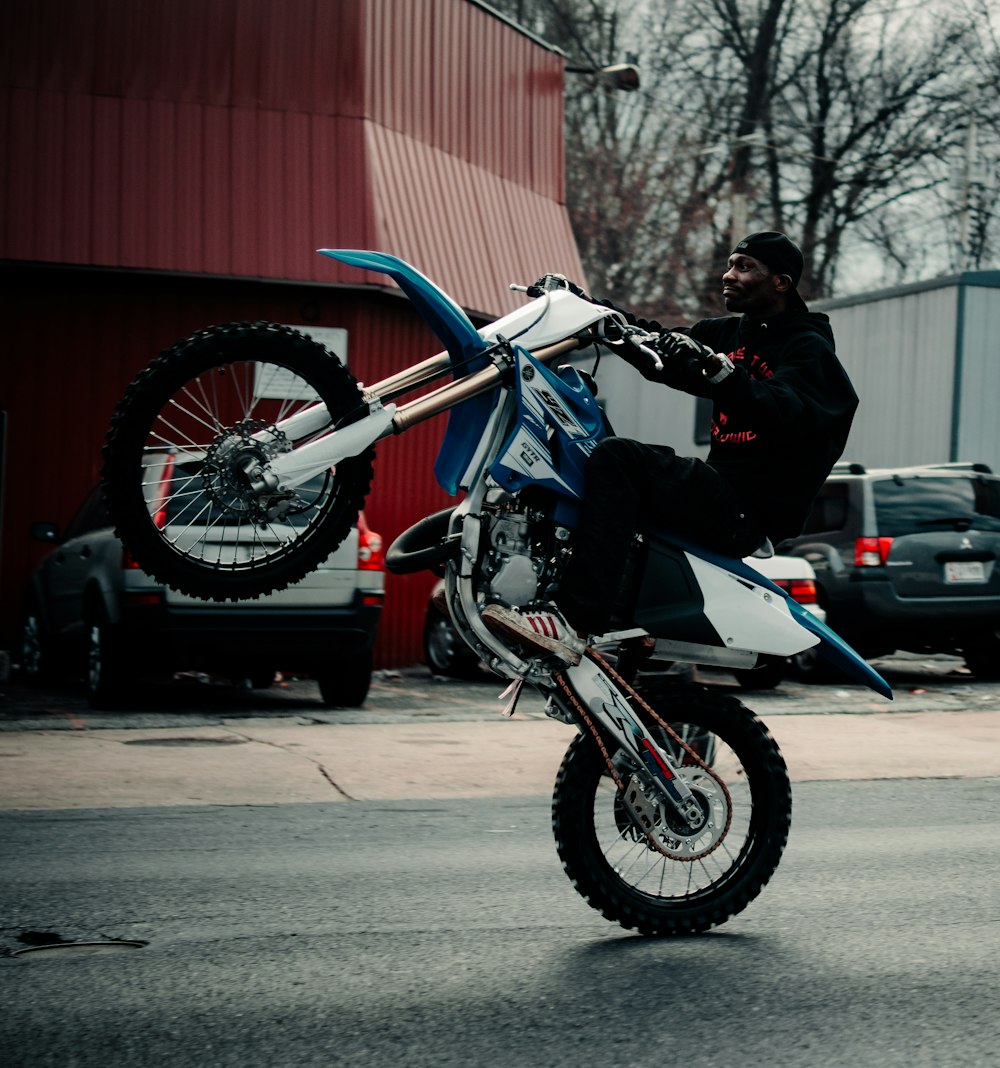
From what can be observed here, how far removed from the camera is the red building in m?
14.5

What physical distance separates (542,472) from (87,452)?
11093 mm

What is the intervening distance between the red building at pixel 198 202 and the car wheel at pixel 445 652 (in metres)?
1.11

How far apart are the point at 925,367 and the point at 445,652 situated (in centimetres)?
727

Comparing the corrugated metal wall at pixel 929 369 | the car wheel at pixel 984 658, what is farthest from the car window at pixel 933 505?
the corrugated metal wall at pixel 929 369

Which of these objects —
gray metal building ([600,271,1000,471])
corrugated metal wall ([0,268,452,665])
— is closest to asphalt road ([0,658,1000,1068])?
corrugated metal wall ([0,268,452,665])

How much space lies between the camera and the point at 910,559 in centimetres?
1349

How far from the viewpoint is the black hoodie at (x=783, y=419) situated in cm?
479

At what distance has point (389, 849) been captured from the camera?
6668 mm

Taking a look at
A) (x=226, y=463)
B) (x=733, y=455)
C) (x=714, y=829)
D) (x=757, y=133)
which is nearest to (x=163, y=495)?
(x=226, y=463)

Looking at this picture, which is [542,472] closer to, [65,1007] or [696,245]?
[65,1007]

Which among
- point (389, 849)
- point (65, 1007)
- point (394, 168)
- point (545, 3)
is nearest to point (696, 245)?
point (545, 3)

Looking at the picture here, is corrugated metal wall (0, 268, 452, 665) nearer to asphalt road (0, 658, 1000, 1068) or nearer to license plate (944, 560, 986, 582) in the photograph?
license plate (944, 560, 986, 582)

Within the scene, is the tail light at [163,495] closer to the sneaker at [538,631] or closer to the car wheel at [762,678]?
the sneaker at [538,631]

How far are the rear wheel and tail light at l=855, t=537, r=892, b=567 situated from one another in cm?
939
